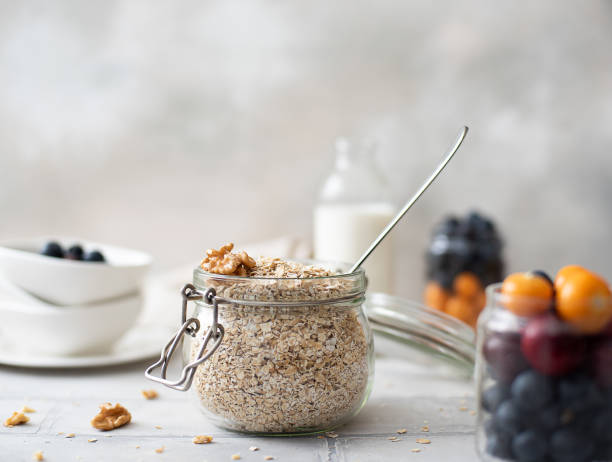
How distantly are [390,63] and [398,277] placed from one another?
0.54 metres

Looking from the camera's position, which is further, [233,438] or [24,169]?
[24,169]

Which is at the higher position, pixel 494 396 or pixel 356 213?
pixel 356 213

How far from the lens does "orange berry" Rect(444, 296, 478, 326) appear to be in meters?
1.32

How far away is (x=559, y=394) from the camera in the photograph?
597mm

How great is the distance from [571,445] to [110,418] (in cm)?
53

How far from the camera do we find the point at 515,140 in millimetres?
1649

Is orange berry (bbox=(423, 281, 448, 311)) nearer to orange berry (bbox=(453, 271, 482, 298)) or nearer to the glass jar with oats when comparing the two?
orange berry (bbox=(453, 271, 482, 298))

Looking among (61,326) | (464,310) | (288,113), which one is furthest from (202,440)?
(288,113)

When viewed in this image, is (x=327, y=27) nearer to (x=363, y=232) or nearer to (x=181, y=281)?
(x=363, y=232)

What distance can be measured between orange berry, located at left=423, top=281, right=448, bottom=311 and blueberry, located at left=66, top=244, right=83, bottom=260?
0.69 m

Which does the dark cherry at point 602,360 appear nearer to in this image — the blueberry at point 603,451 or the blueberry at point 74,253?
the blueberry at point 603,451

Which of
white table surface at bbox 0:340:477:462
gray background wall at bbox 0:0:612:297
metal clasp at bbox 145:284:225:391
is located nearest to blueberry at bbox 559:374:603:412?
white table surface at bbox 0:340:477:462

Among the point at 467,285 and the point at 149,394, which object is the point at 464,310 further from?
the point at 149,394

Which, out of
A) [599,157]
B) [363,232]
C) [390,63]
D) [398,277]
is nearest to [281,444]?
[363,232]
